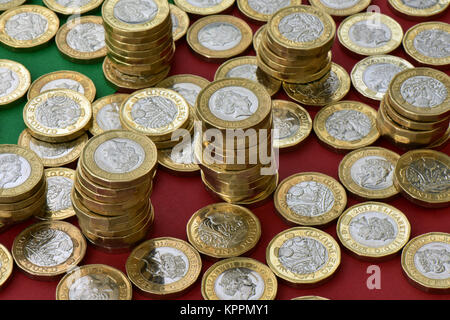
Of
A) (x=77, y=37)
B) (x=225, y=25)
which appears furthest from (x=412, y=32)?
(x=77, y=37)

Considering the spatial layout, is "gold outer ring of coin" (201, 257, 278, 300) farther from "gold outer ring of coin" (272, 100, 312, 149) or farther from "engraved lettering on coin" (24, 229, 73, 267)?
"gold outer ring of coin" (272, 100, 312, 149)

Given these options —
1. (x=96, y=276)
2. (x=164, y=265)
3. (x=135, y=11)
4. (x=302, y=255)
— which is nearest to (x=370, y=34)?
(x=135, y=11)

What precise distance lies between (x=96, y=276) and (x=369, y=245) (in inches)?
77.2

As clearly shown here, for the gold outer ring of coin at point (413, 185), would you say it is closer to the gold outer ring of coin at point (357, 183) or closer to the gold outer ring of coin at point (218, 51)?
the gold outer ring of coin at point (357, 183)

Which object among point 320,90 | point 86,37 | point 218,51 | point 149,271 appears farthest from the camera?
point 86,37

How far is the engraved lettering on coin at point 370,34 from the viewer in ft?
26.4

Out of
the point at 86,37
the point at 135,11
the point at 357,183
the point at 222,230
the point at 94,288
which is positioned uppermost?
the point at 135,11

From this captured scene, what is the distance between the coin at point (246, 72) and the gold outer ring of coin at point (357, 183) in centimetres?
93

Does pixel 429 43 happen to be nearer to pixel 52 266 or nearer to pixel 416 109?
pixel 416 109

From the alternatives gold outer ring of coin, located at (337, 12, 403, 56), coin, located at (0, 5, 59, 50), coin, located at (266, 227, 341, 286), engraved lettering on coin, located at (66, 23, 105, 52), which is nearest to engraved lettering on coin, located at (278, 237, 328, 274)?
coin, located at (266, 227, 341, 286)

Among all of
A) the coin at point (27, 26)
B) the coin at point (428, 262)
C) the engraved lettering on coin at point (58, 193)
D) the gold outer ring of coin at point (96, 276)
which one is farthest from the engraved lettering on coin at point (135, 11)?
the coin at point (428, 262)

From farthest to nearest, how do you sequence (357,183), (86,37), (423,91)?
(86,37)
(423,91)
(357,183)

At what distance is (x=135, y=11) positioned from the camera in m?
7.50

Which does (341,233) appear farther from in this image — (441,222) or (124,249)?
(124,249)
